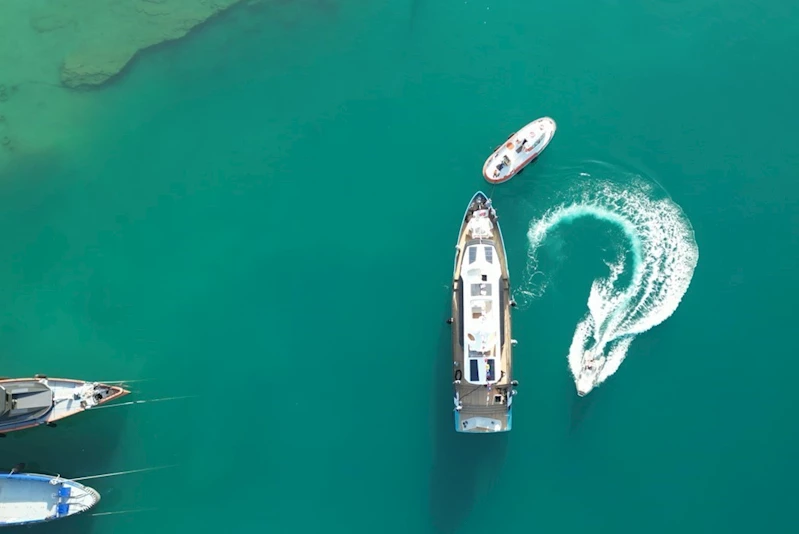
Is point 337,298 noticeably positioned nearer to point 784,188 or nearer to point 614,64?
point 614,64

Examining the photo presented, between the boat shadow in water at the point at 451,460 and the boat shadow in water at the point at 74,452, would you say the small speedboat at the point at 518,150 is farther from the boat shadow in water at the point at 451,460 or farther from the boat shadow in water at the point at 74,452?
the boat shadow in water at the point at 74,452

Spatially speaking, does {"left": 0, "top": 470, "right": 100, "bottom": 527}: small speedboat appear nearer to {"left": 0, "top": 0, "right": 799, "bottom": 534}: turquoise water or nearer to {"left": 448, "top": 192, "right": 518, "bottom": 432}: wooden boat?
{"left": 0, "top": 0, "right": 799, "bottom": 534}: turquoise water

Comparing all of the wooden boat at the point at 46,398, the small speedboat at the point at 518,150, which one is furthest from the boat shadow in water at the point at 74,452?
the small speedboat at the point at 518,150

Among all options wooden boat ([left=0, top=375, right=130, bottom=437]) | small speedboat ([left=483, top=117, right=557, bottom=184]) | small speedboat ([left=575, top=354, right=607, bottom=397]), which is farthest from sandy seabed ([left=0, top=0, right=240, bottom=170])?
small speedboat ([left=575, top=354, right=607, bottom=397])

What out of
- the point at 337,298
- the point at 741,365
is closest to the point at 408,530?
the point at 337,298

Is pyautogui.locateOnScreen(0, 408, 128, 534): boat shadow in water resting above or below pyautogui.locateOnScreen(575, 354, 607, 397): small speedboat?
below

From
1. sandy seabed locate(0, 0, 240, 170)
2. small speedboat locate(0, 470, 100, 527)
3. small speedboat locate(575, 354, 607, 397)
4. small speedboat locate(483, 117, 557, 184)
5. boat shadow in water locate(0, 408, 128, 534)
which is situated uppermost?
sandy seabed locate(0, 0, 240, 170)

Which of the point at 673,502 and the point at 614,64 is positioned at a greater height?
the point at 614,64
